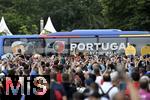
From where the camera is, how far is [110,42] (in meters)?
37.6

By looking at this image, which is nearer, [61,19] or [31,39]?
[31,39]

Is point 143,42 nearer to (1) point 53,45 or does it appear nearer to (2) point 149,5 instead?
(1) point 53,45

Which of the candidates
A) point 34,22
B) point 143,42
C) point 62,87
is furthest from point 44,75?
point 34,22

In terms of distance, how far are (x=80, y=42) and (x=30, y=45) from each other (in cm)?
333

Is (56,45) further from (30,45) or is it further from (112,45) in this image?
(112,45)

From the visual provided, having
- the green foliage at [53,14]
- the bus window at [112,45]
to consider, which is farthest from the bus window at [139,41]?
the green foliage at [53,14]

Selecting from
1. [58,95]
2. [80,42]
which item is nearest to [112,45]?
[80,42]

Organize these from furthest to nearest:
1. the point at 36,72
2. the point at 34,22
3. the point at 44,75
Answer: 1. the point at 34,22
2. the point at 36,72
3. the point at 44,75

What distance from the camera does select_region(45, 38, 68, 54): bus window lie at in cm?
3666

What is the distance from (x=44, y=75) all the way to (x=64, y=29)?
2214 inches

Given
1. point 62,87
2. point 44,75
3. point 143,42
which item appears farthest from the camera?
point 143,42

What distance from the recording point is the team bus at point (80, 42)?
121 feet

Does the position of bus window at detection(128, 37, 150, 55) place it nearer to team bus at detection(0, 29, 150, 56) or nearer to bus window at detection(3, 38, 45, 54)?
team bus at detection(0, 29, 150, 56)

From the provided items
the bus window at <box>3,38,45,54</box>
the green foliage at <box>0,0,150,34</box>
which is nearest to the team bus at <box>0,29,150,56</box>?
the bus window at <box>3,38,45,54</box>
